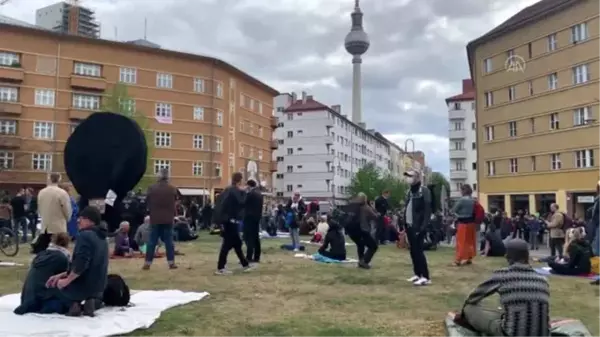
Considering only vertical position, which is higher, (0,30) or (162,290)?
(0,30)

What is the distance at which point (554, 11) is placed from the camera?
4631 centimetres

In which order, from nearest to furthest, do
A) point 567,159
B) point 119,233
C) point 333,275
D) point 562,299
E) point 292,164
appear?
point 562,299 < point 333,275 < point 119,233 < point 567,159 < point 292,164

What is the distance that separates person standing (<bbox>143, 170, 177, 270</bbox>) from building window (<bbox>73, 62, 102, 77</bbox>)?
53698 millimetres

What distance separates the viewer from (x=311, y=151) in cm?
10750

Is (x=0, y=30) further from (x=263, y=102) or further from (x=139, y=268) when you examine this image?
(x=139, y=268)

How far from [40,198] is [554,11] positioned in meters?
43.9

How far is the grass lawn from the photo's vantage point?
6.97 meters

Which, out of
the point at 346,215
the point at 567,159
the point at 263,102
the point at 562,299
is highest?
the point at 263,102

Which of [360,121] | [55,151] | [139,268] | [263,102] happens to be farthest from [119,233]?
[360,121]

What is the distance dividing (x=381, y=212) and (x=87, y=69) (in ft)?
166

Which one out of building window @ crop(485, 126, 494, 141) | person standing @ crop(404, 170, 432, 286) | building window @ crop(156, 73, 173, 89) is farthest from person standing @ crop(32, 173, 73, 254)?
building window @ crop(156, 73, 173, 89)

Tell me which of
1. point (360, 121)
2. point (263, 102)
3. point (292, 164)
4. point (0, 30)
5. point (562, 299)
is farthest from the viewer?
point (360, 121)

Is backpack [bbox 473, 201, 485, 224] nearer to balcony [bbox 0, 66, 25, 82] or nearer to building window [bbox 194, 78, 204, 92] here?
balcony [bbox 0, 66, 25, 82]

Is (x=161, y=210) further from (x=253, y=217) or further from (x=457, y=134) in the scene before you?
(x=457, y=134)
